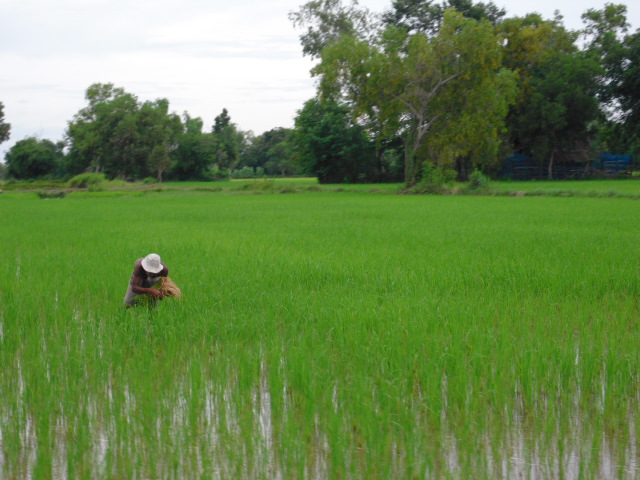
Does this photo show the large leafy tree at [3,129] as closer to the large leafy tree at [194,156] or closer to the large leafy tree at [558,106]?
the large leafy tree at [194,156]

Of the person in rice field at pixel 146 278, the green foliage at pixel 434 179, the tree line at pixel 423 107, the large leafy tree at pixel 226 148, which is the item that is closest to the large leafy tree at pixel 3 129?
the tree line at pixel 423 107

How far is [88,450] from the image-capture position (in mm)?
2826

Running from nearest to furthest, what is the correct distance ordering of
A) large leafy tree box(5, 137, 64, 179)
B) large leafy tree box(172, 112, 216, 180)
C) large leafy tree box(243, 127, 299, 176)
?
large leafy tree box(5, 137, 64, 179) < large leafy tree box(172, 112, 216, 180) < large leafy tree box(243, 127, 299, 176)

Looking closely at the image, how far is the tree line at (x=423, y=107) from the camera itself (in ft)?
92.7

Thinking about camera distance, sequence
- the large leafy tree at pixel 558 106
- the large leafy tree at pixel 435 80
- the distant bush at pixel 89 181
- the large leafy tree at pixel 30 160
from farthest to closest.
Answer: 1. the large leafy tree at pixel 30 160
2. the distant bush at pixel 89 181
3. the large leafy tree at pixel 558 106
4. the large leafy tree at pixel 435 80

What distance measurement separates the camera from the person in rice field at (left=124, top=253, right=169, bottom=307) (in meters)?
4.61

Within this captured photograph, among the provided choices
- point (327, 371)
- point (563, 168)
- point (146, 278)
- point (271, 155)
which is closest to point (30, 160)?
point (271, 155)

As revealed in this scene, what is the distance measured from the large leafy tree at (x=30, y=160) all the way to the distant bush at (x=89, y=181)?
1281 centimetres

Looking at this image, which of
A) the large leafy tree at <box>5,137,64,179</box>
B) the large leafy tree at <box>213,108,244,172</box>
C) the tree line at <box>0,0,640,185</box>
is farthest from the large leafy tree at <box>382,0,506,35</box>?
the large leafy tree at <box>5,137,64,179</box>

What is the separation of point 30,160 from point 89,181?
51.7ft

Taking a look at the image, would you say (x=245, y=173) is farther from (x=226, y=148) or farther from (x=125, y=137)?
(x=125, y=137)

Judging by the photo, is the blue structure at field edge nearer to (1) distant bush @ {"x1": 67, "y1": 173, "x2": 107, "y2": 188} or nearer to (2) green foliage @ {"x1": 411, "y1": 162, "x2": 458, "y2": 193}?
(2) green foliage @ {"x1": 411, "y1": 162, "x2": 458, "y2": 193}

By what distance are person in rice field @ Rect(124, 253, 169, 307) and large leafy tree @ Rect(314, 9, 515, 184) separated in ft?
80.8

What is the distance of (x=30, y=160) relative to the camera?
49094 mm
